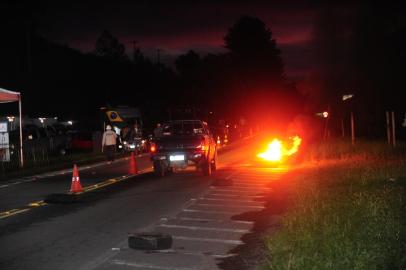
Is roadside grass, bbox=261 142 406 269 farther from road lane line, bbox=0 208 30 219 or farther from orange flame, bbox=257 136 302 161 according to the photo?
orange flame, bbox=257 136 302 161

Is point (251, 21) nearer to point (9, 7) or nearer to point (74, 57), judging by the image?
point (74, 57)

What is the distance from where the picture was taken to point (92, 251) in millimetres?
8562

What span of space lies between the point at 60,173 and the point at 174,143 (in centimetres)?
506

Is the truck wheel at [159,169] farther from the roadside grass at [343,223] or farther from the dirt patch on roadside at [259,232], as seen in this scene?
the dirt patch on roadside at [259,232]

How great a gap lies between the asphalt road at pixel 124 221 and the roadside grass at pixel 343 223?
0.89 m

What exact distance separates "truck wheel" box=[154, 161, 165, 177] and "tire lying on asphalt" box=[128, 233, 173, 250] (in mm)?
11477

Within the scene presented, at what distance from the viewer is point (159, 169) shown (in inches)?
802

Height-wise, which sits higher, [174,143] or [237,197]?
[174,143]

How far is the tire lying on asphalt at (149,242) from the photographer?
8.60 m

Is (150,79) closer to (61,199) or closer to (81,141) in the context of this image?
(81,141)

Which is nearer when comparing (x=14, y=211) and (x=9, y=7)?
(x=14, y=211)

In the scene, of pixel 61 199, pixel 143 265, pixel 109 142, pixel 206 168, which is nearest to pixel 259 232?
pixel 143 265

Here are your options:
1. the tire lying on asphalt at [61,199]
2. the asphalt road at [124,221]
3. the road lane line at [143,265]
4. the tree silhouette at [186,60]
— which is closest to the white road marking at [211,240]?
the asphalt road at [124,221]

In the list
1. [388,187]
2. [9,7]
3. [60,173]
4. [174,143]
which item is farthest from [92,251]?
[9,7]
